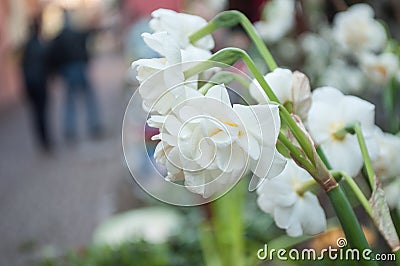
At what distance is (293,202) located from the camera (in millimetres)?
546

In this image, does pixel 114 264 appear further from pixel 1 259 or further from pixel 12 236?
pixel 12 236

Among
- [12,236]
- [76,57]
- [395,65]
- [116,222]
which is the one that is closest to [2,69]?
[76,57]

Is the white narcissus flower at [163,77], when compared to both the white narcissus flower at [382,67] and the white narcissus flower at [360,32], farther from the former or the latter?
the white narcissus flower at [360,32]

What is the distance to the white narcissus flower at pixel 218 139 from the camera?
1.41ft

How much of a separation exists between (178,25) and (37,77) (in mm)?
4412

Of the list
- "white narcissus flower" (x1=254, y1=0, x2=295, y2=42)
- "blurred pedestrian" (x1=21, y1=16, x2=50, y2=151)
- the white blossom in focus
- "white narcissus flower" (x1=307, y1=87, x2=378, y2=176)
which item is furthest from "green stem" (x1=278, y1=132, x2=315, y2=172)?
"blurred pedestrian" (x1=21, y1=16, x2=50, y2=151)

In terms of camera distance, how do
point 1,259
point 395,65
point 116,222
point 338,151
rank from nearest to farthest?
1. point 338,151
2. point 395,65
3. point 116,222
4. point 1,259

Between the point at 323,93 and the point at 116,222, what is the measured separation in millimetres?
1715

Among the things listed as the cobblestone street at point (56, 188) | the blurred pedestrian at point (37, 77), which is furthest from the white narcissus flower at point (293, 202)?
the blurred pedestrian at point (37, 77)

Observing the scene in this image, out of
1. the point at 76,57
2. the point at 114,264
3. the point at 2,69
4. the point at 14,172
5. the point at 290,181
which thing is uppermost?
the point at 2,69

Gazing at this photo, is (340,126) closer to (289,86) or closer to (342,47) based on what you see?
(289,86)

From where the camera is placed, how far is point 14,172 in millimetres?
4406

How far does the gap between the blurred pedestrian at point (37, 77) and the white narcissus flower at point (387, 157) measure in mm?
4244

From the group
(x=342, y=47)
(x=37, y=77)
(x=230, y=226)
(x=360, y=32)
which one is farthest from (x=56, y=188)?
(x=360, y=32)
